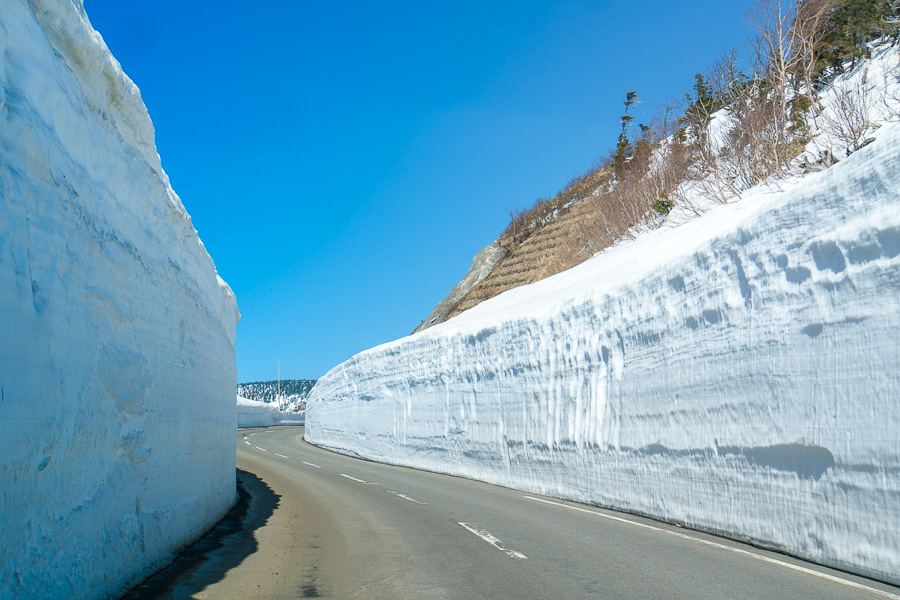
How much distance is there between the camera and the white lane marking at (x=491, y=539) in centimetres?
670

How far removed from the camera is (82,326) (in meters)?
4.70

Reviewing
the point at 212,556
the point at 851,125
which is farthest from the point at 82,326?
the point at 851,125

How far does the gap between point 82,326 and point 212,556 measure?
3467 millimetres

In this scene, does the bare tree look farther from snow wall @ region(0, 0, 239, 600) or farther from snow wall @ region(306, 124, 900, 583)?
snow wall @ region(0, 0, 239, 600)

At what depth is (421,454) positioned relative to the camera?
67.9ft

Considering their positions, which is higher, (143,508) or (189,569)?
(143,508)

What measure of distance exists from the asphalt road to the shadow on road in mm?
122

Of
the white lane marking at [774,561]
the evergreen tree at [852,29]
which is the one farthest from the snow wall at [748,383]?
the evergreen tree at [852,29]

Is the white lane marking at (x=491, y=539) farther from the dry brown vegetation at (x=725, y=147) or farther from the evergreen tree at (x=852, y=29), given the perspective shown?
the evergreen tree at (x=852, y=29)

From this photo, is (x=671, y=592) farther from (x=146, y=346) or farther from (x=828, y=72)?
(x=828, y=72)

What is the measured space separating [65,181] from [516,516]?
7572mm

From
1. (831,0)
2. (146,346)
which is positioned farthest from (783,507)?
(831,0)

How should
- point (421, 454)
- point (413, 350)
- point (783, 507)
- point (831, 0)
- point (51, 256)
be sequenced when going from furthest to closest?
point (831, 0) → point (413, 350) → point (421, 454) → point (783, 507) → point (51, 256)

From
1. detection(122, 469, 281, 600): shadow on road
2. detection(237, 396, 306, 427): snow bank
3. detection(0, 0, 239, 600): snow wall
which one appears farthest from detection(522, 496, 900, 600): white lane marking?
detection(237, 396, 306, 427): snow bank
